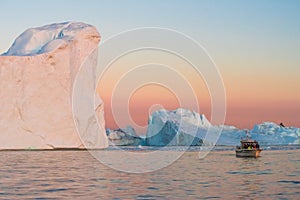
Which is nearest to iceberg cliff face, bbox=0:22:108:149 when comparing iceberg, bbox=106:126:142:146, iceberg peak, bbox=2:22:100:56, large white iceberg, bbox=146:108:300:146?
iceberg peak, bbox=2:22:100:56

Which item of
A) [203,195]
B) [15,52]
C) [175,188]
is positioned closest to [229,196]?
[203,195]

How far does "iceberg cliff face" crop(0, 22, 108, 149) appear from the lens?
55.4 meters

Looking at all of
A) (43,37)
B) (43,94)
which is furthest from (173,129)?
(43,94)

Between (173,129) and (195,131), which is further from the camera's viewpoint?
(195,131)

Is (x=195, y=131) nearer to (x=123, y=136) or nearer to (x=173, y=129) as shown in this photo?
(x=173, y=129)

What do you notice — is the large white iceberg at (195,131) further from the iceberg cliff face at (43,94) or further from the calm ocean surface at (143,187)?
the calm ocean surface at (143,187)

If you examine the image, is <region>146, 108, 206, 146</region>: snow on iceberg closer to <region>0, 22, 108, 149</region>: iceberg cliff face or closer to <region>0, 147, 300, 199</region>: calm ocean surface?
<region>0, 22, 108, 149</region>: iceberg cliff face

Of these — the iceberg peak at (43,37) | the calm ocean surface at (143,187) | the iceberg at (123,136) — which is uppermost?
the iceberg peak at (43,37)

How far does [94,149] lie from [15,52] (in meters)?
13.9

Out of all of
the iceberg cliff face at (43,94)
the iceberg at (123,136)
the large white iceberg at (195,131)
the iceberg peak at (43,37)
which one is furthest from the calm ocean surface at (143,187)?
the iceberg at (123,136)

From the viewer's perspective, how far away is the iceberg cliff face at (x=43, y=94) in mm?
55375

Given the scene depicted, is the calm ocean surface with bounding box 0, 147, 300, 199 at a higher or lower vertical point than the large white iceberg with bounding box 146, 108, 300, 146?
lower

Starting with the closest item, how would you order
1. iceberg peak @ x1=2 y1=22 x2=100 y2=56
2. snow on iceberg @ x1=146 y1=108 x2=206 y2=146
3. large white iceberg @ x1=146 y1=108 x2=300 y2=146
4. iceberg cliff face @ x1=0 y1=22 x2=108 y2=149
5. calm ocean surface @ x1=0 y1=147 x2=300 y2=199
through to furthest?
calm ocean surface @ x1=0 y1=147 x2=300 y2=199, iceberg cliff face @ x1=0 y1=22 x2=108 y2=149, iceberg peak @ x1=2 y1=22 x2=100 y2=56, snow on iceberg @ x1=146 y1=108 x2=206 y2=146, large white iceberg @ x1=146 y1=108 x2=300 y2=146

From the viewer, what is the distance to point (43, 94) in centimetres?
5750
